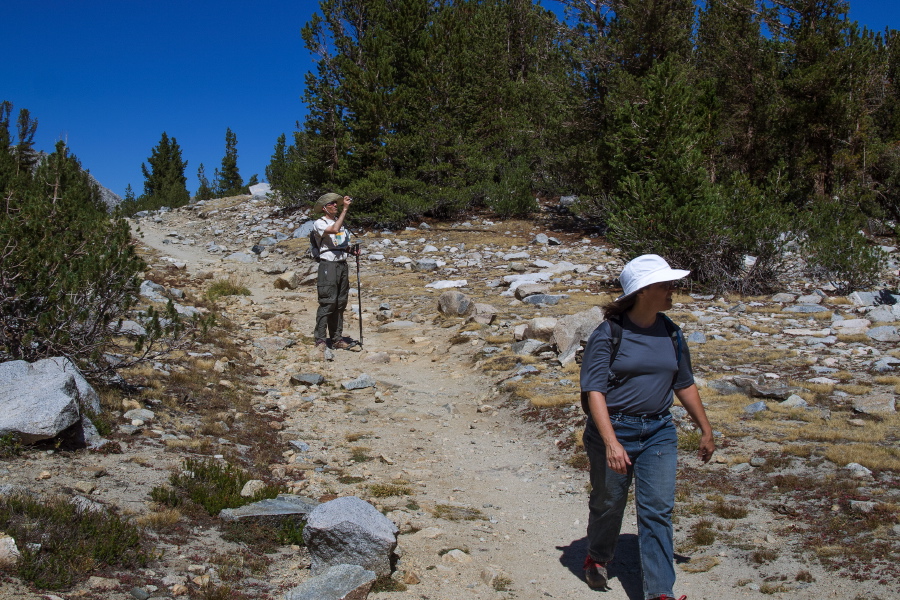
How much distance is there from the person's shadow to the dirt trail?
0.01 meters

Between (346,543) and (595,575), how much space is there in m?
1.34

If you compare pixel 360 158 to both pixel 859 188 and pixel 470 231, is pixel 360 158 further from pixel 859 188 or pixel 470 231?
pixel 859 188

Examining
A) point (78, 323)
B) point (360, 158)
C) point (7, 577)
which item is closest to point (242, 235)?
point (360, 158)

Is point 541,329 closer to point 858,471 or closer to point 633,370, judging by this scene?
point 858,471

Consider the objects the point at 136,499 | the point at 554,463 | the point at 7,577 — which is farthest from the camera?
the point at 554,463

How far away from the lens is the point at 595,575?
3426mm

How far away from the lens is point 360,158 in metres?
21.3

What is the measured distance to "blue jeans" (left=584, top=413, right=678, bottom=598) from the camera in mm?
3059

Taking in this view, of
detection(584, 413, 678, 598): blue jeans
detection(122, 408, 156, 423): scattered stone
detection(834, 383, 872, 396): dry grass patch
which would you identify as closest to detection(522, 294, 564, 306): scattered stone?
detection(834, 383, 872, 396): dry grass patch

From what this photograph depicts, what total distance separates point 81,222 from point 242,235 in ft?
55.9

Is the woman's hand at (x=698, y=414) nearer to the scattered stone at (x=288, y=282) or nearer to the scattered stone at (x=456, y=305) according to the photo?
the scattered stone at (x=456, y=305)

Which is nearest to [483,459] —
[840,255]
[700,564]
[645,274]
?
[700,564]

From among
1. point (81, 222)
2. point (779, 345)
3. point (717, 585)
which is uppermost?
point (81, 222)

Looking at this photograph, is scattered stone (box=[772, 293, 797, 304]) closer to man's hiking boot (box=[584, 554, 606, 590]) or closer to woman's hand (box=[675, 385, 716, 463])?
woman's hand (box=[675, 385, 716, 463])
